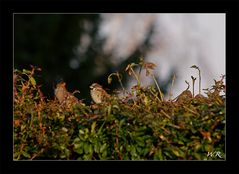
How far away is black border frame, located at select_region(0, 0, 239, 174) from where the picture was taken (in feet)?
13.9

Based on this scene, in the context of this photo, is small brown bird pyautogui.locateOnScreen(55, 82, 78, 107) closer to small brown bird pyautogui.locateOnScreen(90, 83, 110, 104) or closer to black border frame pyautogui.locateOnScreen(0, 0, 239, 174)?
small brown bird pyautogui.locateOnScreen(90, 83, 110, 104)

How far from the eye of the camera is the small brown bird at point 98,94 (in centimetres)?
449

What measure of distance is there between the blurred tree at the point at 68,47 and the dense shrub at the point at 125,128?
12.1 metres

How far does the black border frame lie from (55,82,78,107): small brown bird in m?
0.36

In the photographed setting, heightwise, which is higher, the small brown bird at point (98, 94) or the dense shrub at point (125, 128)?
the small brown bird at point (98, 94)

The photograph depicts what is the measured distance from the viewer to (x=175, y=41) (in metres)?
19.5

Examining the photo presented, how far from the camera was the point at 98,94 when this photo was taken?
477 cm

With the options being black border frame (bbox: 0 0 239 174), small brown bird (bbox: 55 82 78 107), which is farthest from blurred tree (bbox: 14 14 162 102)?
black border frame (bbox: 0 0 239 174)
